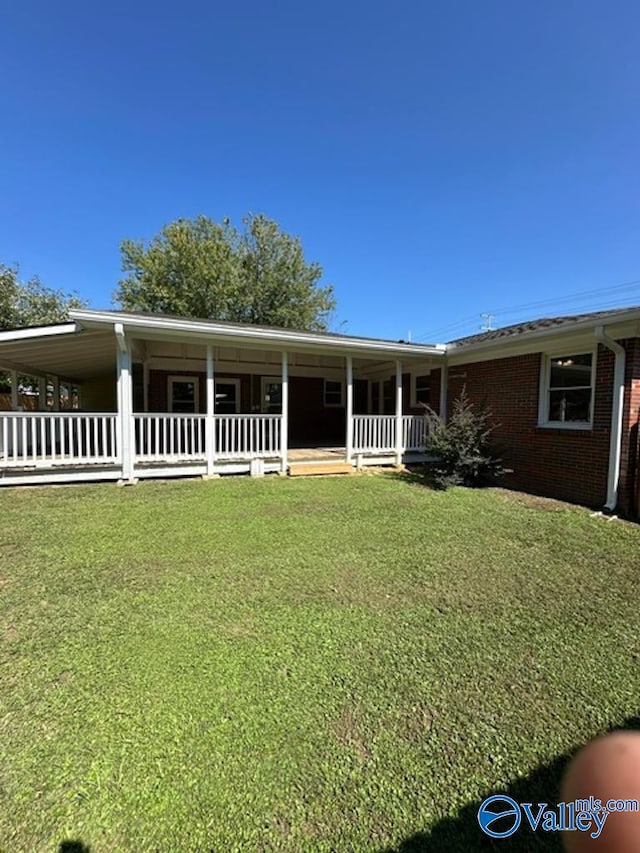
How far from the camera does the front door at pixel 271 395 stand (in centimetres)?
1367

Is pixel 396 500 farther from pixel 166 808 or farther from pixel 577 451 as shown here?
pixel 166 808

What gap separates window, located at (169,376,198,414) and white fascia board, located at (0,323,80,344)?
5.30m

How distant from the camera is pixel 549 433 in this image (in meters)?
8.12

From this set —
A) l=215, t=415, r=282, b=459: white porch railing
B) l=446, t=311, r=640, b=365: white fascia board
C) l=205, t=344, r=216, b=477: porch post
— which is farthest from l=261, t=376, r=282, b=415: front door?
l=446, t=311, r=640, b=365: white fascia board

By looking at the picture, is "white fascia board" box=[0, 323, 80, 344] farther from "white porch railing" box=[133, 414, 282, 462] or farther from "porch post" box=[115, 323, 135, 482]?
"white porch railing" box=[133, 414, 282, 462]

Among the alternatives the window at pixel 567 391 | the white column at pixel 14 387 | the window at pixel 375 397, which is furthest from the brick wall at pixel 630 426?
the white column at pixel 14 387

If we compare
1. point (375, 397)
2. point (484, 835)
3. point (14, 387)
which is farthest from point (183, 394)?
point (484, 835)

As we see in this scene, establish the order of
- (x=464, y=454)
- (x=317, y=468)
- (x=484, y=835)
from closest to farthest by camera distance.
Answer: (x=484, y=835), (x=464, y=454), (x=317, y=468)

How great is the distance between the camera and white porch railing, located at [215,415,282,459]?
8836mm

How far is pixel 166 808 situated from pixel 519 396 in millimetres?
8899

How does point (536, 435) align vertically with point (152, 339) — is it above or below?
below

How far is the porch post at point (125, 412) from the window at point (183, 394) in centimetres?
510

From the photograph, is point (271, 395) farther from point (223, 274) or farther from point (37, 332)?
point (223, 274)

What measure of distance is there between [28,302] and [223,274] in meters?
11.5
